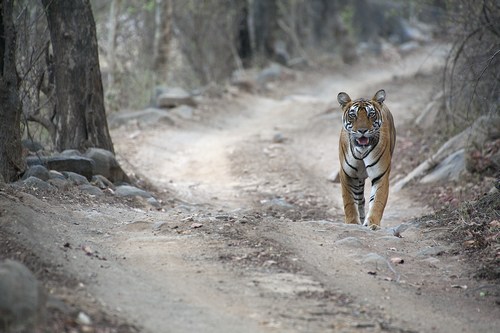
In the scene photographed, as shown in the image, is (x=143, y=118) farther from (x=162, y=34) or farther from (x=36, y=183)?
(x=36, y=183)

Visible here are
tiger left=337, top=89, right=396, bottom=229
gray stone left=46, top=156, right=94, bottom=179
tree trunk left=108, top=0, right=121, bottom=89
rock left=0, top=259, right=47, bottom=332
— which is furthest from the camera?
tree trunk left=108, top=0, right=121, bottom=89

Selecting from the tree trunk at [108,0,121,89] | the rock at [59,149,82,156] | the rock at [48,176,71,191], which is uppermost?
the tree trunk at [108,0,121,89]

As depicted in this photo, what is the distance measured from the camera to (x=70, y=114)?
33.7 ft

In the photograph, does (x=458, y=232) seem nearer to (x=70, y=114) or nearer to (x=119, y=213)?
(x=119, y=213)

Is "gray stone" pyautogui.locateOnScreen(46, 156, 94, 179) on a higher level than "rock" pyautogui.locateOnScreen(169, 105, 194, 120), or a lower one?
lower

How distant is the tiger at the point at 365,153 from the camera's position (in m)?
8.77

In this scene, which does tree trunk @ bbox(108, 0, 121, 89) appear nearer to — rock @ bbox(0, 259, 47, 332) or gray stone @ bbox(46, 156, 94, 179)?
gray stone @ bbox(46, 156, 94, 179)

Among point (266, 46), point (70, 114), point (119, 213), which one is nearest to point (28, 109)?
point (70, 114)

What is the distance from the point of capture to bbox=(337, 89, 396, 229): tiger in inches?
345

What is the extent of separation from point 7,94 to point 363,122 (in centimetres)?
382

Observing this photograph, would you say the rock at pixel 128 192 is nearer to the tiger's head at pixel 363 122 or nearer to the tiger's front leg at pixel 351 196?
the tiger's front leg at pixel 351 196

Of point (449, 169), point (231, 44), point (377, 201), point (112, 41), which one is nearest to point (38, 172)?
point (377, 201)

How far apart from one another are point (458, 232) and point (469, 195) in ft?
9.57

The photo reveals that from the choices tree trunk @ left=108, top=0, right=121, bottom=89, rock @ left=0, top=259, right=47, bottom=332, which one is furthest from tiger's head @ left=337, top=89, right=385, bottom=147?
tree trunk @ left=108, top=0, right=121, bottom=89
